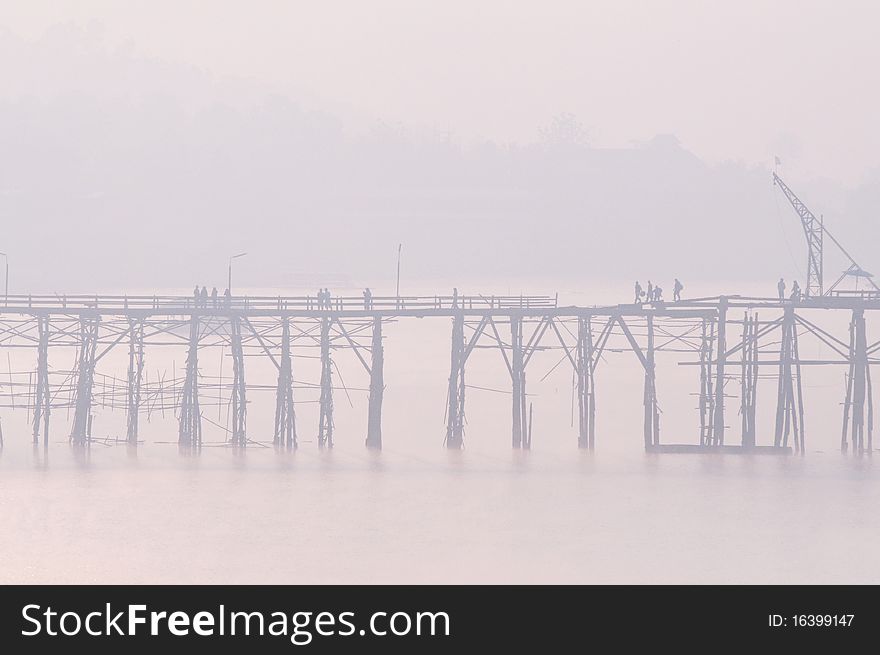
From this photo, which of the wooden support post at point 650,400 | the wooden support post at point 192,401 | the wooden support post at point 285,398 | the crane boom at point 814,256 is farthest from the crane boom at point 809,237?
the wooden support post at point 192,401

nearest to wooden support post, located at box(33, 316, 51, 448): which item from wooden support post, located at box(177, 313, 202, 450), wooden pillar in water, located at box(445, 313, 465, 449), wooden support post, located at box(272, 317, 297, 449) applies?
wooden support post, located at box(177, 313, 202, 450)

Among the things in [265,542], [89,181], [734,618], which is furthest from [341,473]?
[89,181]

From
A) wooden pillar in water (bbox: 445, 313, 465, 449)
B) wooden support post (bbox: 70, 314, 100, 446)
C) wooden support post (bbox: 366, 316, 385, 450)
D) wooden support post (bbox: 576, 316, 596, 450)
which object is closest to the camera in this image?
wooden support post (bbox: 70, 314, 100, 446)

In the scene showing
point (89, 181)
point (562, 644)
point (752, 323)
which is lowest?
point (562, 644)

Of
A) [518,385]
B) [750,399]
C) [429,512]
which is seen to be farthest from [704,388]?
[429,512]

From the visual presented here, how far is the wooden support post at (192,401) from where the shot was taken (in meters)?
49.4

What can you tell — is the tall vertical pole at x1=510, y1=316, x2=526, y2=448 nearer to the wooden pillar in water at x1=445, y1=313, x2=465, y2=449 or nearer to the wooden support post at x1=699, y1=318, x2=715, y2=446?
the wooden pillar in water at x1=445, y1=313, x2=465, y2=449

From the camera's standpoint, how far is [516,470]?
154 feet

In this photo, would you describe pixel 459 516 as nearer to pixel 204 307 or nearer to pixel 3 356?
pixel 204 307

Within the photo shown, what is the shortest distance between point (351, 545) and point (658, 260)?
521ft

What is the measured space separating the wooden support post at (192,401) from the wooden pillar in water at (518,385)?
985cm

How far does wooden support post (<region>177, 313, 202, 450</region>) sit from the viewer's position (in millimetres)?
49375

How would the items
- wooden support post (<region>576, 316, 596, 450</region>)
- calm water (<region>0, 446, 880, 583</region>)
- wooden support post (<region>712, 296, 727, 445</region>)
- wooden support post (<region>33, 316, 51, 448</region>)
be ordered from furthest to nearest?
wooden support post (<region>576, 316, 596, 450</region>)
wooden support post (<region>33, 316, 51, 448</region>)
wooden support post (<region>712, 296, 727, 445</region>)
calm water (<region>0, 446, 880, 583</region>)

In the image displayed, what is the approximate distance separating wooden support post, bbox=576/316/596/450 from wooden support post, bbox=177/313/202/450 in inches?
469
